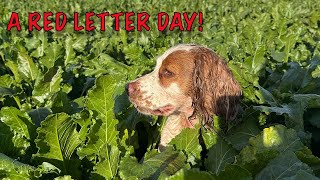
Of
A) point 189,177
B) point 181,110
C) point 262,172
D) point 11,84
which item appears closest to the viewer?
point 189,177

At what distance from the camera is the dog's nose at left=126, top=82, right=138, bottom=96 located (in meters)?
3.42

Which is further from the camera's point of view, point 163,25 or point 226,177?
point 163,25

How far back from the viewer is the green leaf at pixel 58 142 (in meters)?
1.96

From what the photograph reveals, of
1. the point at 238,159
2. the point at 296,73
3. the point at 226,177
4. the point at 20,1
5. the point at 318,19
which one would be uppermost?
the point at 226,177

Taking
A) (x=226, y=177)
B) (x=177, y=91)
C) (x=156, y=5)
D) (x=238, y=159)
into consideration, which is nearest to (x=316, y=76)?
(x=177, y=91)

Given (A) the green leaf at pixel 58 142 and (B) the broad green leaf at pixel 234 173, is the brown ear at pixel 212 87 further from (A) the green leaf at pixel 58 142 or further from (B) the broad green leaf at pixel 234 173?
(B) the broad green leaf at pixel 234 173

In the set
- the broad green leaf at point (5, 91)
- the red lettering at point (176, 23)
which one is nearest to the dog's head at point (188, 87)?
the broad green leaf at point (5, 91)

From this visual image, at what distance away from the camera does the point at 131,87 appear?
11.4 ft

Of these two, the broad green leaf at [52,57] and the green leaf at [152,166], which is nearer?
the green leaf at [152,166]

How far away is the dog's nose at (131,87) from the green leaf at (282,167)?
1.86 m

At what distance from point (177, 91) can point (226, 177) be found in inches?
81.6

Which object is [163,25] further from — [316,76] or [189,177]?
[189,177]

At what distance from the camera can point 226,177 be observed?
1.44 meters

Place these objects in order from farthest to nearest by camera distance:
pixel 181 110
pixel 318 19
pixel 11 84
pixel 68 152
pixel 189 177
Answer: pixel 318 19 → pixel 11 84 → pixel 181 110 → pixel 68 152 → pixel 189 177
